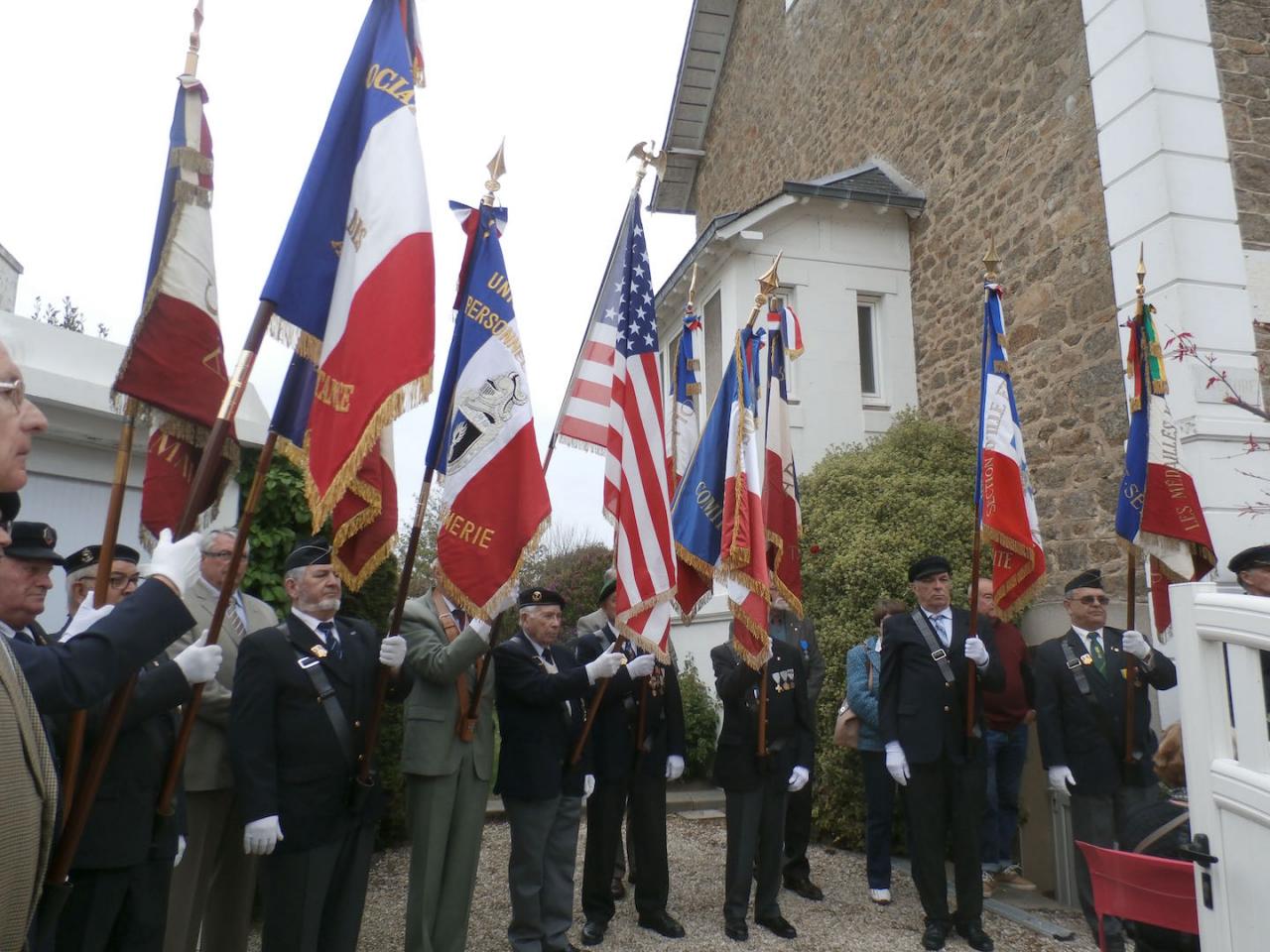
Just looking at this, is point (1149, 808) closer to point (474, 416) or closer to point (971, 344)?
point (474, 416)

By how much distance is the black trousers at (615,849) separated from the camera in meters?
5.29

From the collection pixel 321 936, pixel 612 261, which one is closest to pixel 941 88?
pixel 612 261

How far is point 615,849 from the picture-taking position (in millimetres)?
5352

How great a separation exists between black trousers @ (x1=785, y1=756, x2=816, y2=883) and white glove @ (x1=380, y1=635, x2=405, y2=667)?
352cm

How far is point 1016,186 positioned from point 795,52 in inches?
249

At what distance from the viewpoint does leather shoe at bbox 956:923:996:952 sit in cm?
502

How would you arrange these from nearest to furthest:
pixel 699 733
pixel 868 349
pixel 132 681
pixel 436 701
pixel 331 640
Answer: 1. pixel 132 681
2. pixel 331 640
3. pixel 436 701
4. pixel 699 733
5. pixel 868 349

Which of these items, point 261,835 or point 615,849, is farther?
point 615,849

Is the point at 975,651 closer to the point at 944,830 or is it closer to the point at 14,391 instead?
the point at 944,830

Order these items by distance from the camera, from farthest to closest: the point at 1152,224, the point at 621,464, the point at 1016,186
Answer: the point at 1016,186 → the point at 1152,224 → the point at 621,464

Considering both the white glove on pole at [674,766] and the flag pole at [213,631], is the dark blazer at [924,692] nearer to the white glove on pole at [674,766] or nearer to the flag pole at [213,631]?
the white glove on pole at [674,766]

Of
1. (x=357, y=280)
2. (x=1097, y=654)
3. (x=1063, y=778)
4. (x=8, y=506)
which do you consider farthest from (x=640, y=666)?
(x=8, y=506)

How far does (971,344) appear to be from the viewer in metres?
9.48

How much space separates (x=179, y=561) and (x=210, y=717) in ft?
6.00
